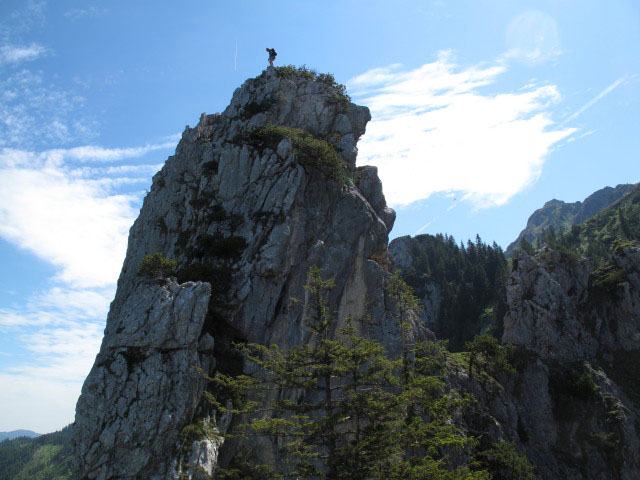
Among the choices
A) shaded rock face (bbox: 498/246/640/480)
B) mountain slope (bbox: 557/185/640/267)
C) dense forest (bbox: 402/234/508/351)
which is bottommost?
shaded rock face (bbox: 498/246/640/480)

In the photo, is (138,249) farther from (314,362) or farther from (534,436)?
(534,436)

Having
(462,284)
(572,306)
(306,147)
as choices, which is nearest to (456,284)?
(462,284)

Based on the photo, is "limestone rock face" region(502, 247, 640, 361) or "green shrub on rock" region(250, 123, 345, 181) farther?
"limestone rock face" region(502, 247, 640, 361)

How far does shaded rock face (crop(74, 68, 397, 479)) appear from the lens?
2369cm

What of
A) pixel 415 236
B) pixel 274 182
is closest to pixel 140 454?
pixel 274 182

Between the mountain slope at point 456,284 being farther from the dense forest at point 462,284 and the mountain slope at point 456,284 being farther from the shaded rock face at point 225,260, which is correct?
the shaded rock face at point 225,260

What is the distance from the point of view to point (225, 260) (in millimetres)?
34219

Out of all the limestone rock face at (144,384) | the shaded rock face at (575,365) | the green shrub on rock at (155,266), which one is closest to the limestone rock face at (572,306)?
the shaded rock face at (575,365)

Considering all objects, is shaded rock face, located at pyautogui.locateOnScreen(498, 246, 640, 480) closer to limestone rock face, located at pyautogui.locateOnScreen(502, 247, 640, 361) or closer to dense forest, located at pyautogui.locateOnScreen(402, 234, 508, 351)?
limestone rock face, located at pyautogui.locateOnScreen(502, 247, 640, 361)

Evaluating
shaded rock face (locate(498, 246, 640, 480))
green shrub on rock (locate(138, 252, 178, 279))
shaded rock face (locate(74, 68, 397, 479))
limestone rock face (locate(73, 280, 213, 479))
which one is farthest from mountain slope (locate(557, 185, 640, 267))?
green shrub on rock (locate(138, 252, 178, 279))

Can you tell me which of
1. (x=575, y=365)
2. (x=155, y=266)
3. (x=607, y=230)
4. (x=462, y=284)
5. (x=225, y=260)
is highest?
(x=607, y=230)

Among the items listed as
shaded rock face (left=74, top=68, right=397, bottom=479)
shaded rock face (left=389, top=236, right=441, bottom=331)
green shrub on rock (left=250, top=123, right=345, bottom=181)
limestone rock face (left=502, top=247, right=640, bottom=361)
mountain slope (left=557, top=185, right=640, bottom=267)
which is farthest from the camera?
mountain slope (left=557, top=185, right=640, bottom=267)

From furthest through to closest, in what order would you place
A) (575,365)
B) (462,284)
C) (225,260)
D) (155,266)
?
(462,284) < (575,365) < (225,260) < (155,266)

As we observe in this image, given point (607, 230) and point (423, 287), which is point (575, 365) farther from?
point (607, 230)
